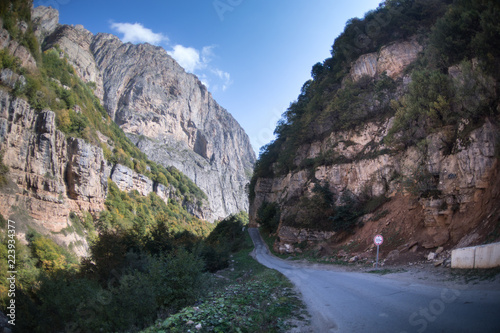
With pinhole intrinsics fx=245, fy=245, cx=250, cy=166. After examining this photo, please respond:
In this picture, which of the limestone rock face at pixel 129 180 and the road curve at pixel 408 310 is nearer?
the road curve at pixel 408 310

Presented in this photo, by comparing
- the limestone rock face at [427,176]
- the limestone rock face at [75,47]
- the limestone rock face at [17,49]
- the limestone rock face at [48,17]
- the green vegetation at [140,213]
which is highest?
the limestone rock face at [48,17]

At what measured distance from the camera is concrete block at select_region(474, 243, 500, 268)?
21.2ft

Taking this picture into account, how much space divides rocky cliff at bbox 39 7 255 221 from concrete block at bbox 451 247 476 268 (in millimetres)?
101483

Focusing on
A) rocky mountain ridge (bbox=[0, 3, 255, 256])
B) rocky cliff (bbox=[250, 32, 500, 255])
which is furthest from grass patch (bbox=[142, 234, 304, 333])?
rocky mountain ridge (bbox=[0, 3, 255, 256])

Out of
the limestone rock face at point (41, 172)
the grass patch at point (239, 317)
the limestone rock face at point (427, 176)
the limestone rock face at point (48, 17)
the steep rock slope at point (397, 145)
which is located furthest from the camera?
the limestone rock face at point (48, 17)

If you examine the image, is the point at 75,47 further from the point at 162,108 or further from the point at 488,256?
the point at 488,256

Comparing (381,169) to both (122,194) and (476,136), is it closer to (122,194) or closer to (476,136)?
(476,136)

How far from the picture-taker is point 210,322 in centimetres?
511

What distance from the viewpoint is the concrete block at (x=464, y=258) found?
7.35m

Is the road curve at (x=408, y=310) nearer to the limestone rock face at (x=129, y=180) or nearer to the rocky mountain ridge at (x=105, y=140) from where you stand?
the rocky mountain ridge at (x=105, y=140)

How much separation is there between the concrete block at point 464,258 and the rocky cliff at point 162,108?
10148 centimetres

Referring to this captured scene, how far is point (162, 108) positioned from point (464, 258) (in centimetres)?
12428

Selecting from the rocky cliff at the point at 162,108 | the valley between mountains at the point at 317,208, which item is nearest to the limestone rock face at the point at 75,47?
the rocky cliff at the point at 162,108

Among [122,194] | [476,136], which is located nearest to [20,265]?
[476,136]
